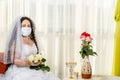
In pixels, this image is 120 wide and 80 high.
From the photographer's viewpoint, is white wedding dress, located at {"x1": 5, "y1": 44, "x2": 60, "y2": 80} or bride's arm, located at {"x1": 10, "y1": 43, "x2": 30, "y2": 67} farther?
bride's arm, located at {"x1": 10, "y1": 43, "x2": 30, "y2": 67}

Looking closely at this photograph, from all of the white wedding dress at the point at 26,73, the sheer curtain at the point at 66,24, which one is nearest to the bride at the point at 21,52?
the white wedding dress at the point at 26,73

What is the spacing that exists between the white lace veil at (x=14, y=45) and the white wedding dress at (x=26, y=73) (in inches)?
3.3

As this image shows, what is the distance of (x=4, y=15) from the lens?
4.25m

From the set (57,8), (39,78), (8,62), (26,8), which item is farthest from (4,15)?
(39,78)

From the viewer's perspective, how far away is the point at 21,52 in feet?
10.9

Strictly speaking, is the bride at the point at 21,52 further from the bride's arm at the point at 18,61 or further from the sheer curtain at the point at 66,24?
the sheer curtain at the point at 66,24

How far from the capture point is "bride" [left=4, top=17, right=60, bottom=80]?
124 inches

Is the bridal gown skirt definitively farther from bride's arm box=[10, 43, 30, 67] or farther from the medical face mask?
the medical face mask

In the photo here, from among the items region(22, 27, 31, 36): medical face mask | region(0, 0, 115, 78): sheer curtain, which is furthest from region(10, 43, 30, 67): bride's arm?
region(0, 0, 115, 78): sheer curtain

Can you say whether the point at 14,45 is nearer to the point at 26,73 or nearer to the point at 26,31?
the point at 26,31

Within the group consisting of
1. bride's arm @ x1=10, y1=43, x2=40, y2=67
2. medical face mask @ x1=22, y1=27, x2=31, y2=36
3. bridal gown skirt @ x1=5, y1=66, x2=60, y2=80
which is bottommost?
bridal gown skirt @ x1=5, y1=66, x2=60, y2=80

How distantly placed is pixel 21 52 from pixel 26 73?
33 centimetres

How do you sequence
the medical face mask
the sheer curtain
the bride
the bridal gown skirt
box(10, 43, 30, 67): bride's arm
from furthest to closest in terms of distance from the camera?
the sheer curtain
the medical face mask
box(10, 43, 30, 67): bride's arm
the bride
the bridal gown skirt

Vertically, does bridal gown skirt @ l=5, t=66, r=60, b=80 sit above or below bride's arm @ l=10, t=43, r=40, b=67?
below
